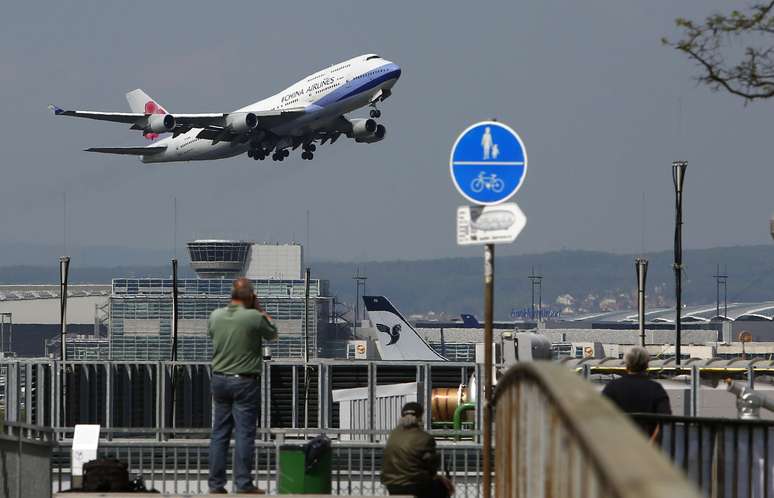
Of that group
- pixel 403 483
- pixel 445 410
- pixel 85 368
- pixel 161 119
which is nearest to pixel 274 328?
pixel 403 483

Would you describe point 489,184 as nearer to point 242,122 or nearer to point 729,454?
point 729,454

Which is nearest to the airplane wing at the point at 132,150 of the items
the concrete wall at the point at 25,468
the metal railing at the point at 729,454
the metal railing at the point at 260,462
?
the metal railing at the point at 260,462

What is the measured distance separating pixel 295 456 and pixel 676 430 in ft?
8.78

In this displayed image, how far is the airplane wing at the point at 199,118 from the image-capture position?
7119cm

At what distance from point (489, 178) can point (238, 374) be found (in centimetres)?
226

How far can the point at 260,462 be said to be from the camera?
51.3 feet

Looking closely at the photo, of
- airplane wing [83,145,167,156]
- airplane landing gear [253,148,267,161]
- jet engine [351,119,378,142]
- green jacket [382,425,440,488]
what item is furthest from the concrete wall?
airplane wing [83,145,167,156]

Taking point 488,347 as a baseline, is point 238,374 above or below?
below

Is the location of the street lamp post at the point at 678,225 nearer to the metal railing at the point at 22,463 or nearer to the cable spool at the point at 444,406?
the cable spool at the point at 444,406

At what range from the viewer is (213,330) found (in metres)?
10.6

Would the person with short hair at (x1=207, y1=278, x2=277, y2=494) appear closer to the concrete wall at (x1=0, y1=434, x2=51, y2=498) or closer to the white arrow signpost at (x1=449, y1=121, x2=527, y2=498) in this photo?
the concrete wall at (x1=0, y1=434, x2=51, y2=498)

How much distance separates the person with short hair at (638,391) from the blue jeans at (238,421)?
255 cm

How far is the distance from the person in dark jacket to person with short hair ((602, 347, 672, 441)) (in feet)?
4.73

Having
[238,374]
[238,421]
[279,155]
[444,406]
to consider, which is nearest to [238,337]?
[238,374]
